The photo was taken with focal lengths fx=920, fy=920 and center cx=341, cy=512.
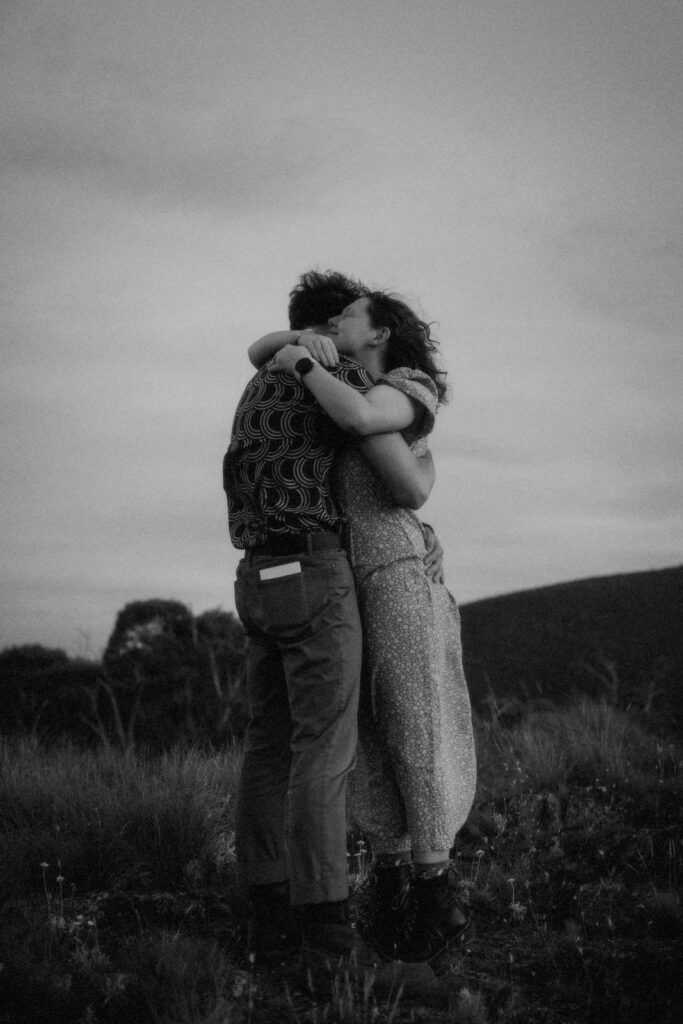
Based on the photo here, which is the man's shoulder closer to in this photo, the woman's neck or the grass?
the woman's neck

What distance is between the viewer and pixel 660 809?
193 inches

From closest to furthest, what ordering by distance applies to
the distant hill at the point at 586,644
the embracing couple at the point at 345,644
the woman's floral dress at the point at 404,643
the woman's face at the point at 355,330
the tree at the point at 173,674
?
the embracing couple at the point at 345,644 < the woman's floral dress at the point at 404,643 < the woman's face at the point at 355,330 < the tree at the point at 173,674 < the distant hill at the point at 586,644

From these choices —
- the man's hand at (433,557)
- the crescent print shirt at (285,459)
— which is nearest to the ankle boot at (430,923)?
the man's hand at (433,557)

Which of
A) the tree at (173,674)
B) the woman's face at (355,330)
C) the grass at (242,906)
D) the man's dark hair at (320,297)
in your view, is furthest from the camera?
the tree at (173,674)

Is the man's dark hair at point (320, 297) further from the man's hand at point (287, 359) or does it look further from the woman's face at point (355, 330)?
the man's hand at point (287, 359)

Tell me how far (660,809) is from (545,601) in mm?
8015

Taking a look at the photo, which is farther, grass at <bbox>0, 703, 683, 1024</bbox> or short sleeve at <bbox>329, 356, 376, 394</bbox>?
short sleeve at <bbox>329, 356, 376, 394</bbox>

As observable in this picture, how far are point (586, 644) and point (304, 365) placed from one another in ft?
27.8

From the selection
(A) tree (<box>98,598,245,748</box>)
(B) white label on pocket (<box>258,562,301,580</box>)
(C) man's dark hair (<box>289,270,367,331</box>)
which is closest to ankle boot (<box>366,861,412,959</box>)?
(B) white label on pocket (<box>258,562,301,580</box>)

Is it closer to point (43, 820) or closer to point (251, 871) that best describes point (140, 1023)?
point (251, 871)

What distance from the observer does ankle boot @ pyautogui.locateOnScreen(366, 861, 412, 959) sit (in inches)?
124

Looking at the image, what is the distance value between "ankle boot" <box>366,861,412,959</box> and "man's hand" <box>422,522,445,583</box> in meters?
1.03

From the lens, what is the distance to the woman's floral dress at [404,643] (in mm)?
3141

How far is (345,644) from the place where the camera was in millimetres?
2908
